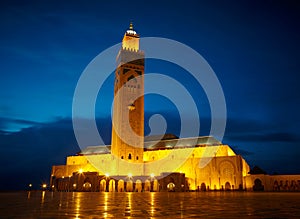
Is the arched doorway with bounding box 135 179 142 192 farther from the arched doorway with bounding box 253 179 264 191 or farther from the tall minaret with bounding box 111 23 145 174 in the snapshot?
the arched doorway with bounding box 253 179 264 191

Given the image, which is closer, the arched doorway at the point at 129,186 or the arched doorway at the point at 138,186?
the arched doorway at the point at 129,186

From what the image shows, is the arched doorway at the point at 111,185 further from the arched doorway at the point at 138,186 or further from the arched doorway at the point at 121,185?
the arched doorway at the point at 138,186

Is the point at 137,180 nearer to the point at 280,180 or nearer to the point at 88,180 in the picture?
the point at 88,180

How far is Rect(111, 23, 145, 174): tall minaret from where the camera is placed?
58375 millimetres

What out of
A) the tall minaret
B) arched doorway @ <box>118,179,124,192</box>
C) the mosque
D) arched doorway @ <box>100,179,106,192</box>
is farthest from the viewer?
the tall minaret

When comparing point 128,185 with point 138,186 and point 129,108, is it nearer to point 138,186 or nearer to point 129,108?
point 138,186

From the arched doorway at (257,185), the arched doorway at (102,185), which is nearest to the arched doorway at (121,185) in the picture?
the arched doorway at (102,185)

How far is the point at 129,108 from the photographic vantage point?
59.9m

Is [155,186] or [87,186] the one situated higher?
[155,186]

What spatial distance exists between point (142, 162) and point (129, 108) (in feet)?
40.8

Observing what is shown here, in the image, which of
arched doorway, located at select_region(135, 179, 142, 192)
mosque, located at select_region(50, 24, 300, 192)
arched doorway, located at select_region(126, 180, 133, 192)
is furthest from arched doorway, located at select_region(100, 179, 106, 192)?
arched doorway, located at select_region(135, 179, 142, 192)

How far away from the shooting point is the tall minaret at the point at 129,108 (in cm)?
5838

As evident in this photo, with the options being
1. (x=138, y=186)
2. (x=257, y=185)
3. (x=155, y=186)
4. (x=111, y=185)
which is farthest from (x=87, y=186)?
(x=257, y=185)

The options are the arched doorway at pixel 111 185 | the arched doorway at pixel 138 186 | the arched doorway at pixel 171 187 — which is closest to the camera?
the arched doorway at pixel 171 187
